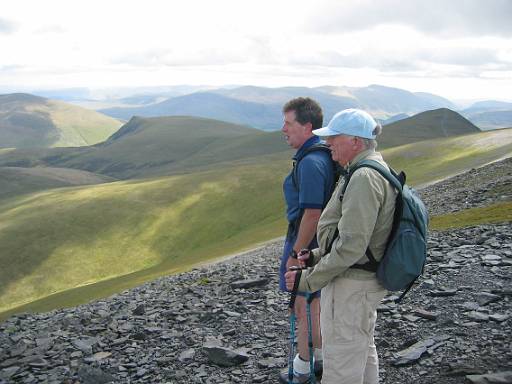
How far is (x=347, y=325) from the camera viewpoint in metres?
7.44

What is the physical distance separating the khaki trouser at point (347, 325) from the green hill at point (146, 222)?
186 ft

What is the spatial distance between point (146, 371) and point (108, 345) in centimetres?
260

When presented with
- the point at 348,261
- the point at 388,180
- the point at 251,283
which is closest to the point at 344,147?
the point at 388,180

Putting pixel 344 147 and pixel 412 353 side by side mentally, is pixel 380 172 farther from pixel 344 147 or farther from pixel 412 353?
pixel 412 353

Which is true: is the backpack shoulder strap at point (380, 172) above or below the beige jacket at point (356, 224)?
above

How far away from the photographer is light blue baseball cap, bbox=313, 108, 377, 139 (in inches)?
296

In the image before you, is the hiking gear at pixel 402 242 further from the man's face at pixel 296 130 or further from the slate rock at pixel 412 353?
the slate rock at pixel 412 353

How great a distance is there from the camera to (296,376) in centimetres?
975

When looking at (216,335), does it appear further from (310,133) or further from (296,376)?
(310,133)

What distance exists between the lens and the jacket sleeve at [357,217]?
22.4ft

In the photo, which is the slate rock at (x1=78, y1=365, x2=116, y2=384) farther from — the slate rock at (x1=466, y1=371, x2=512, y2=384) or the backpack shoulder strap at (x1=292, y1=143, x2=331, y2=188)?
the slate rock at (x1=466, y1=371, x2=512, y2=384)

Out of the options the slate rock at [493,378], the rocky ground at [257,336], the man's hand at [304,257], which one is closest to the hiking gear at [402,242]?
the man's hand at [304,257]

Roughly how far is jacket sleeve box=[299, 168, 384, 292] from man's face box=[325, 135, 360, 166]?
71 centimetres

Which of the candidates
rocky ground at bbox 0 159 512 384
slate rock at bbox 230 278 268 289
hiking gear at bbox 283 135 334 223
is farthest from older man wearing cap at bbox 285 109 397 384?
slate rock at bbox 230 278 268 289
